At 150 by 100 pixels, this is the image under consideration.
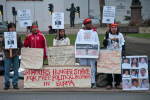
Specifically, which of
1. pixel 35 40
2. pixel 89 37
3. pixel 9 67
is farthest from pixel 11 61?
pixel 89 37

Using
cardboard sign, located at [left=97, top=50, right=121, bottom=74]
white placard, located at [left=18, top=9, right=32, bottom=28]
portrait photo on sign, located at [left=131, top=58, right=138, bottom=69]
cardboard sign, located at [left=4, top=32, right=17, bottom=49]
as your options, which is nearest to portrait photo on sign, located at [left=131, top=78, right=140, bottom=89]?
portrait photo on sign, located at [left=131, top=58, right=138, bottom=69]

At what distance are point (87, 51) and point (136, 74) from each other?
136 cm

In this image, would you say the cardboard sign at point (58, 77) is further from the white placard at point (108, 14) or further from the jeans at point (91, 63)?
the white placard at point (108, 14)

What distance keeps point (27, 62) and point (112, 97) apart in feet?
8.17

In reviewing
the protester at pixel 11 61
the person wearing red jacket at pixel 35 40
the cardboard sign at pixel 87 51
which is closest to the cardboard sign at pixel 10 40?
the protester at pixel 11 61

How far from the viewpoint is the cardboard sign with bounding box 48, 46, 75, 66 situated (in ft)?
40.4

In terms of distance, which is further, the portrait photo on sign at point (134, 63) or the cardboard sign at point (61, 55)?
the cardboard sign at point (61, 55)

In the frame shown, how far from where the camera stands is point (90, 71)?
12.2 meters

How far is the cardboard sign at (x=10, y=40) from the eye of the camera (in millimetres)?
12008

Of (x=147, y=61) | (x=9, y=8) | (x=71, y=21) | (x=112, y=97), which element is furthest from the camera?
(x=9, y=8)

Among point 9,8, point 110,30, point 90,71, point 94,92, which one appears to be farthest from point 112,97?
point 9,8

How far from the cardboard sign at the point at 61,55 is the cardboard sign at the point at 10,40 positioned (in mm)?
921

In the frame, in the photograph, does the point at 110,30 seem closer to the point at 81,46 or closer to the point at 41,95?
the point at 81,46

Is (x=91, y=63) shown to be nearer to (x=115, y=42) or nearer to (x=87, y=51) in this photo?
(x=87, y=51)
